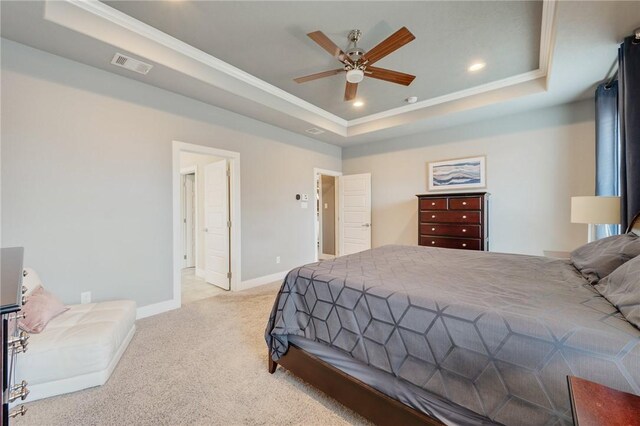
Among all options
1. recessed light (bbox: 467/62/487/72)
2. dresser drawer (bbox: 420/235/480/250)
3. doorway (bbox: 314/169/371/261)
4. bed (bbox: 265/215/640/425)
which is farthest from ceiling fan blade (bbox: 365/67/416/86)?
doorway (bbox: 314/169/371/261)

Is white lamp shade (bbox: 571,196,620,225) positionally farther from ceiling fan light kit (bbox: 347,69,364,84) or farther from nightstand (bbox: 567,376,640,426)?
nightstand (bbox: 567,376,640,426)

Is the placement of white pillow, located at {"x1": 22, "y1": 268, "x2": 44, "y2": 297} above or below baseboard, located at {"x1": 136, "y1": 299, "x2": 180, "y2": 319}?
above

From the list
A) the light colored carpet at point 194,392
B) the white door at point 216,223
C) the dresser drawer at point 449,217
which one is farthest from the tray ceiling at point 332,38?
the light colored carpet at point 194,392

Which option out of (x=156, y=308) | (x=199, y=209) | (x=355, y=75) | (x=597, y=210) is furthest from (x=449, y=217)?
(x=199, y=209)

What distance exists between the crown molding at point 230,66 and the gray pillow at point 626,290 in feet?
6.88

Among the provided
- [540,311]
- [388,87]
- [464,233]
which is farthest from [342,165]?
[540,311]

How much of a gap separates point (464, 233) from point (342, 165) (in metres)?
3.13

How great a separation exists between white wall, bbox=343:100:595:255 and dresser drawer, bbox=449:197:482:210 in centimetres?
62

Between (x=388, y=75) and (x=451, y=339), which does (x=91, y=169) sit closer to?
(x=388, y=75)

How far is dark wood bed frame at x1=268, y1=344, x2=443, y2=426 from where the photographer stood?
1309mm

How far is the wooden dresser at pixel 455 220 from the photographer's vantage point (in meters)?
3.88

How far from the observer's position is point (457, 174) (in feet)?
15.0

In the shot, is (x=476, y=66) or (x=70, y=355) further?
(x=476, y=66)

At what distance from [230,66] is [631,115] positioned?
3935 millimetres
